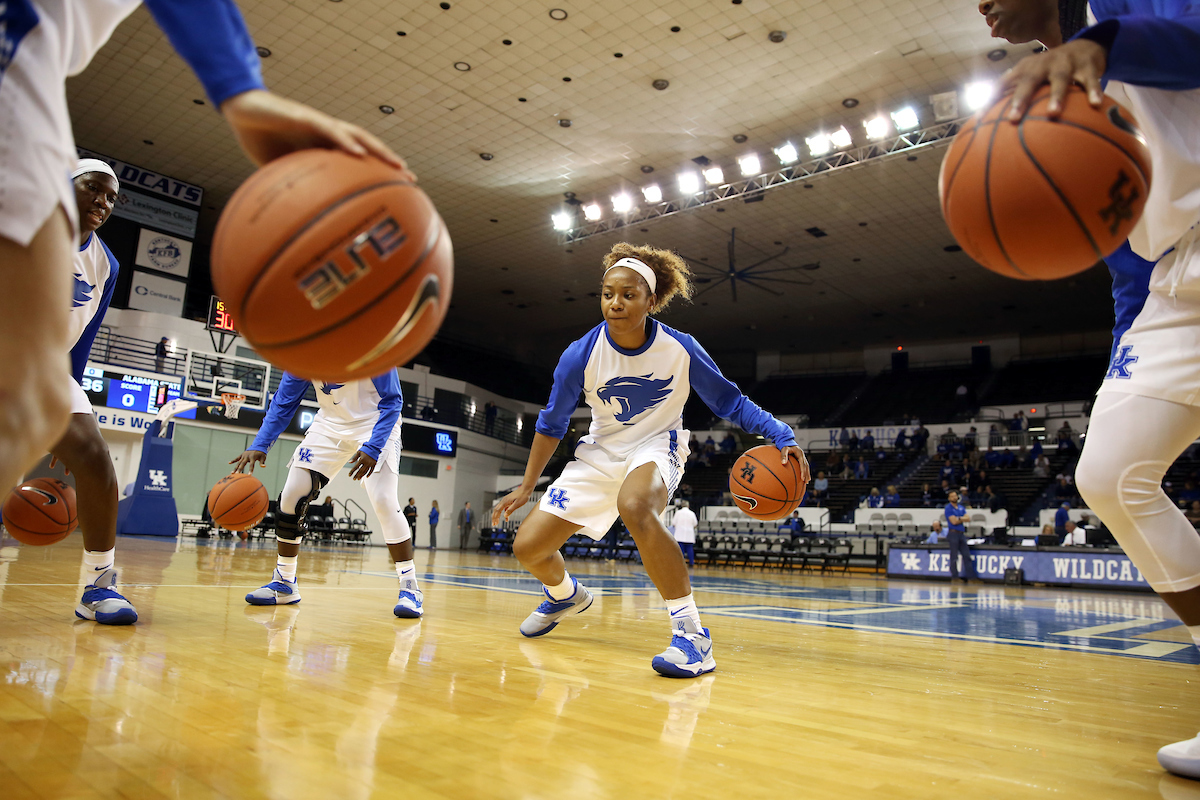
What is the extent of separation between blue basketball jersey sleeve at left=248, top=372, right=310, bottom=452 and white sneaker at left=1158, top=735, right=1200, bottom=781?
4.00m

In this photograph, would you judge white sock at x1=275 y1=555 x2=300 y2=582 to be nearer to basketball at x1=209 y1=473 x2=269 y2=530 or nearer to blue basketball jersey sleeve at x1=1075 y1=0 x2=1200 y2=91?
basketball at x1=209 y1=473 x2=269 y2=530

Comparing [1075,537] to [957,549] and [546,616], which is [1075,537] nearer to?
[957,549]

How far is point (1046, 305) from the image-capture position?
25.0 m

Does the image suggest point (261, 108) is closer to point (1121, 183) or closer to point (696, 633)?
point (1121, 183)

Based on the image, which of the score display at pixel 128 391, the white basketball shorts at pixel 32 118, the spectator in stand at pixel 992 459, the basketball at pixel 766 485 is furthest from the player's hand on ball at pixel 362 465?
the spectator in stand at pixel 992 459

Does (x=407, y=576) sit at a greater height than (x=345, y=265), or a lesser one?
lesser

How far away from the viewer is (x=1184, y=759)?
5.34 feet

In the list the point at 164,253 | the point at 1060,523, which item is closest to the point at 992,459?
the point at 1060,523

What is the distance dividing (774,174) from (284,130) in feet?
49.9

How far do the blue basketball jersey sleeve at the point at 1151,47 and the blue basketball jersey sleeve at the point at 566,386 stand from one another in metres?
2.24

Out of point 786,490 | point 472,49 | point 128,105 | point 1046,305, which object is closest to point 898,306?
point 1046,305

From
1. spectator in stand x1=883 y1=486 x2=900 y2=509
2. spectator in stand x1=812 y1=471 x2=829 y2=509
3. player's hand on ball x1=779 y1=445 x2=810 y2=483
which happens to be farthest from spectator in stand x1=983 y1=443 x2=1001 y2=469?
player's hand on ball x1=779 y1=445 x2=810 y2=483

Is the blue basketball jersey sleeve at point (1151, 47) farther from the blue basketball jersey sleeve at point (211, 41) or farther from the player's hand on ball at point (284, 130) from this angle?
the blue basketball jersey sleeve at point (211, 41)

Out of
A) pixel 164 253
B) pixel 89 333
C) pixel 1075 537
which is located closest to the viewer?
pixel 89 333
